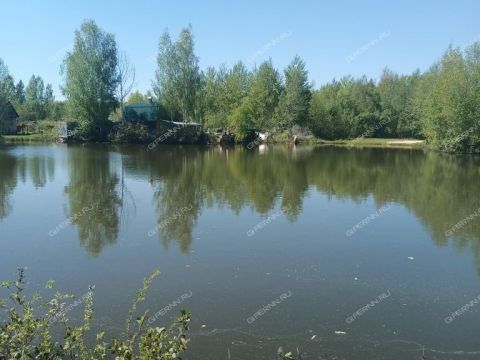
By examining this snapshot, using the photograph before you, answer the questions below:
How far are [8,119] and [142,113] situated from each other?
21998mm

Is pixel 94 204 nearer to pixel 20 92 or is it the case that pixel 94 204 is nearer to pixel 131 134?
pixel 131 134

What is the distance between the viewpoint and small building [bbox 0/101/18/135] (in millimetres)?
63150

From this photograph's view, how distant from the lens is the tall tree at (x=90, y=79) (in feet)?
195

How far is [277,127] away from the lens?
6506 cm

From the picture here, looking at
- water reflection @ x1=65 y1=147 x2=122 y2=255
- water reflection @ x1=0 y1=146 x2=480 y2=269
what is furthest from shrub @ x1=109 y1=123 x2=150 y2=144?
water reflection @ x1=65 y1=147 x2=122 y2=255

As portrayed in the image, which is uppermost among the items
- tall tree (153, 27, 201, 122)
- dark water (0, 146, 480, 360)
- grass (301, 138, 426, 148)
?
tall tree (153, 27, 201, 122)

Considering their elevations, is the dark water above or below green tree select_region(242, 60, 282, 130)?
below

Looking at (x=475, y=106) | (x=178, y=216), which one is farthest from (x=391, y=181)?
(x=475, y=106)

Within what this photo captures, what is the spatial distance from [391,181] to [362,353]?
1929cm

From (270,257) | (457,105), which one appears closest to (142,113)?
(457,105)

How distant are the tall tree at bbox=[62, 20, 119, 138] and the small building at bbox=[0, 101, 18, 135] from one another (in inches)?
379

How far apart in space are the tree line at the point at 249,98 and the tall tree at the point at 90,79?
13 cm

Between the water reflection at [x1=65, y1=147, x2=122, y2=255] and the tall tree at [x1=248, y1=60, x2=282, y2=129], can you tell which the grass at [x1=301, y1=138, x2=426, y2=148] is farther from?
the water reflection at [x1=65, y1=147, x2=122, y2=255]

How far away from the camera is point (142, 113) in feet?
212
